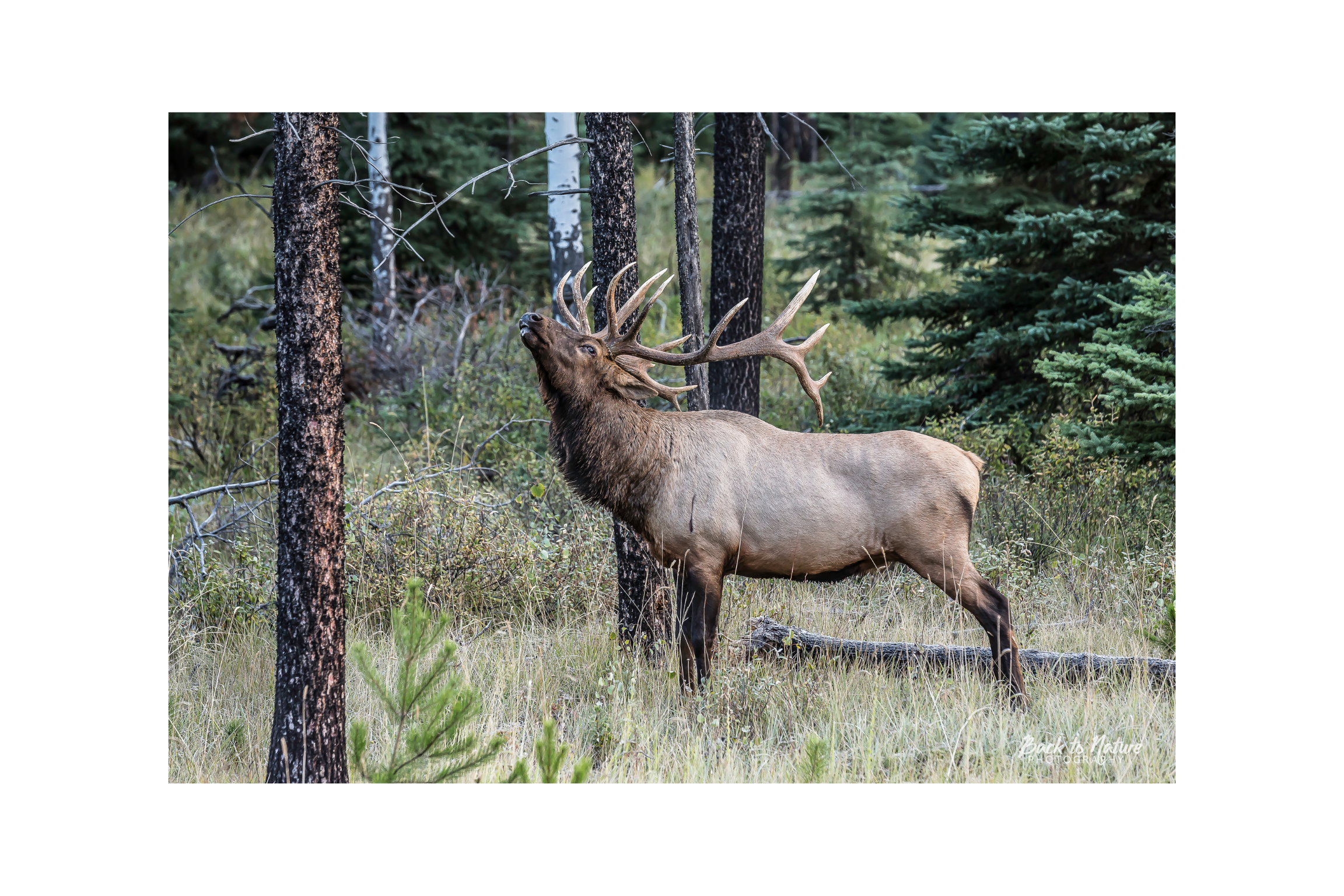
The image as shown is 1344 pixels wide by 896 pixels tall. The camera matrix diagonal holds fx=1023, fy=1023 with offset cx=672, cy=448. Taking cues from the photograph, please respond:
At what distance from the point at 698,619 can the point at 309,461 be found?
2.56 m

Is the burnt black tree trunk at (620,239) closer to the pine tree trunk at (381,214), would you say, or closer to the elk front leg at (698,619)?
the elk front leg at (698,619)

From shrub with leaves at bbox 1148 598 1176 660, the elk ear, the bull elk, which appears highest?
the elk ear

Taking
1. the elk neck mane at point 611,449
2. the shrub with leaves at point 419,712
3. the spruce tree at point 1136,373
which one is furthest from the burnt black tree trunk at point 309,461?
the spruce tree at point 1136,373

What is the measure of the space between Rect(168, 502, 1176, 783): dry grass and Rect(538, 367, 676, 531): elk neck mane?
3.26ft

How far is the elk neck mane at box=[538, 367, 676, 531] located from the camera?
6.14m

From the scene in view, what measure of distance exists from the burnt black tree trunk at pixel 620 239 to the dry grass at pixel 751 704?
0.33 m

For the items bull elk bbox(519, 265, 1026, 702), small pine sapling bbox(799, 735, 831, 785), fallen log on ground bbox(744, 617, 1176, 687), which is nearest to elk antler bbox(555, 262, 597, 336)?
bull elk bbox(519, 265, 1026, 702)

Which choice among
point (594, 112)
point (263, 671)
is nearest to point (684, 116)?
point (594, 112)

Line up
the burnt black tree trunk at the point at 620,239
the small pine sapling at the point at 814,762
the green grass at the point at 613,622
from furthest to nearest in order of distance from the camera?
the burnt black tree trunk at the point at 620,239 < the green grass at the point at 613,622 < the small pine sapling at the point at 814,762

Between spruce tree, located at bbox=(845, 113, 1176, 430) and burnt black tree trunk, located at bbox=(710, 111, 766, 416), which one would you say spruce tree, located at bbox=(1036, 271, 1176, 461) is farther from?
burnt black tree trunk, located at bbox=(710, 111, 766, 416)

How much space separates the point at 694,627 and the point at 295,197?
10.6 ft

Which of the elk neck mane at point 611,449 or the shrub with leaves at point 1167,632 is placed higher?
the elk neck mane at point 611,449

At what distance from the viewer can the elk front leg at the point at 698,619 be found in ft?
19.6

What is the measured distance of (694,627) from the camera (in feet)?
19.7
